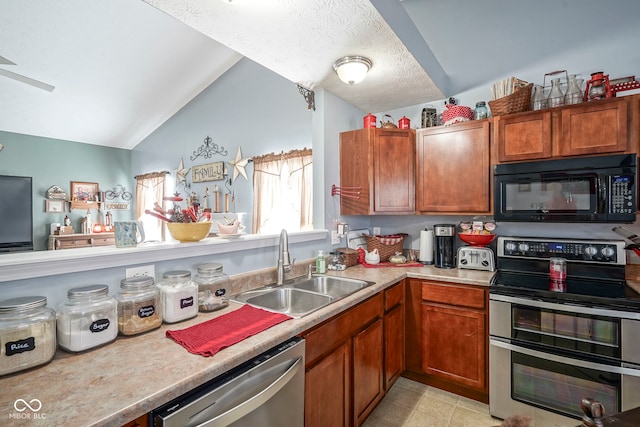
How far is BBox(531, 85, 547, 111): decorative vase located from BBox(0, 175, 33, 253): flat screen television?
679cm

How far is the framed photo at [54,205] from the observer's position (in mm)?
5094

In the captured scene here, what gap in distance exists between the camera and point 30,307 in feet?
2.97

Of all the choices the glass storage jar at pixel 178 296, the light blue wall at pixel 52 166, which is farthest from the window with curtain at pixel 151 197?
the glass storage jar at pixel 178 296

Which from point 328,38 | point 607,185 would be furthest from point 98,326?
point 607,185

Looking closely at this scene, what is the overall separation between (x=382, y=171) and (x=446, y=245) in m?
0.81

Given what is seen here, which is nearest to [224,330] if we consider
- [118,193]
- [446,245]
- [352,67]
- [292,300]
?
[292,300]

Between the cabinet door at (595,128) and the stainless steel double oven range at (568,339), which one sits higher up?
the cabinet door at (595,128)

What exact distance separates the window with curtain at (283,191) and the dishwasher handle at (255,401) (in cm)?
242

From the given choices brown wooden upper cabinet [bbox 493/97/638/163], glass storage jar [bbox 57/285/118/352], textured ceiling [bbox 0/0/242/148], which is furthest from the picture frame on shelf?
brown wooden upper cabinet [bbox 493/97/638/163]

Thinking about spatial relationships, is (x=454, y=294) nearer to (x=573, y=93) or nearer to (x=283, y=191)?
(x=573, y=93)

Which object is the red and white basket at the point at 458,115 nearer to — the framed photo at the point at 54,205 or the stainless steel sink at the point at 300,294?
the stainless steel sink at the point at 300,294

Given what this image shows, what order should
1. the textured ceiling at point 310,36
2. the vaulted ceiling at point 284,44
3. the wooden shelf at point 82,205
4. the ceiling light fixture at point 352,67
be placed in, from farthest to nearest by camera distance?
the wooden shelf at point 82,205 → the ceiling light fixture at point 352,67 → the vaulted ceiling at point 284,44 → the textured ceiling at point 310,36

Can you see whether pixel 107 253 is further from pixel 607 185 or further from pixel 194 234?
pixel 607 185

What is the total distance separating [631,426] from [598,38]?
2.78 metres
